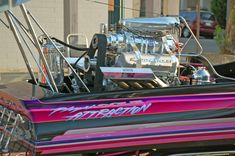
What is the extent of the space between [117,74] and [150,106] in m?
0.47

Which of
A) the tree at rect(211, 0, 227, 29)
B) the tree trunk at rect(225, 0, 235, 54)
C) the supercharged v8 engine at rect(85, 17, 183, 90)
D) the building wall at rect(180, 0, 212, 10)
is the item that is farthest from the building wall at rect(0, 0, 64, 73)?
the building wall at rect(180, 0, 212, 10)

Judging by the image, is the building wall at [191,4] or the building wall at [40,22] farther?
the building wall at [191,4]

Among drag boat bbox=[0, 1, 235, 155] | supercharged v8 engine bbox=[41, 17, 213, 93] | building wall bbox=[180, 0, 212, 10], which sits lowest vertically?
drag boat bbox=[0, 1, 235, 155]

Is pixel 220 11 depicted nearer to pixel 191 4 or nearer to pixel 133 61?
pixel 191 4

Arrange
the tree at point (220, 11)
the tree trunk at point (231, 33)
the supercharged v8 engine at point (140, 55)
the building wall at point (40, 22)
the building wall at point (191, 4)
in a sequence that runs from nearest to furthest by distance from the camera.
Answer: the supercharged v8 engine at point (140, 55) → the building wall at point (40, 22) → the tree trunk at point (231, 33) → the tree at point (220, 11) → the building wall at point (191, 4)

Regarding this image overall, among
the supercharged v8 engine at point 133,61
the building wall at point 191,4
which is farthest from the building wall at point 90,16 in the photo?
the building wall at point 191,4

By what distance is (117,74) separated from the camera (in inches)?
142

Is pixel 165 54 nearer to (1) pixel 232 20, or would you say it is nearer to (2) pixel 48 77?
(2) pixel 48 77

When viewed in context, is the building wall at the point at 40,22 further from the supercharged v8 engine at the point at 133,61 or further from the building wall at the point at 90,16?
the supercharged v8 engine at the point at 133,61

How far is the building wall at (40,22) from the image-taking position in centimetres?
967

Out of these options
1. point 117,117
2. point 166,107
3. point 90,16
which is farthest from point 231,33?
point 117,117

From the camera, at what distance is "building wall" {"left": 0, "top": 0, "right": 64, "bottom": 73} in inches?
381

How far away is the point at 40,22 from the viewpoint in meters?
9.97

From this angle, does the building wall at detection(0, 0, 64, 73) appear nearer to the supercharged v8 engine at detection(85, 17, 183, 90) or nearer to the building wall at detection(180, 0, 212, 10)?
the supercharged v8 engine at detection(85, 17, 183, 90)
